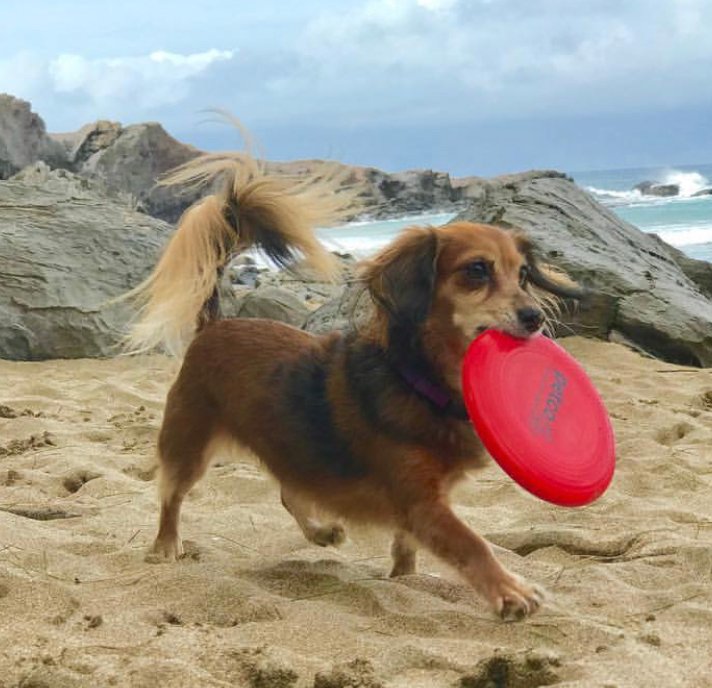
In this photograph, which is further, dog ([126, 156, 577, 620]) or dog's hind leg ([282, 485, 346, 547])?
dog's hind leg ([282, 485, 346, 547])

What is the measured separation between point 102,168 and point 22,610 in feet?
120

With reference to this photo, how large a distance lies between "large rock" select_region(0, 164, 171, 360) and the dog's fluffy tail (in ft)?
14.0

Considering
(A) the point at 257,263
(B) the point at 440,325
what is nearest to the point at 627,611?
(B) the point at 440,325

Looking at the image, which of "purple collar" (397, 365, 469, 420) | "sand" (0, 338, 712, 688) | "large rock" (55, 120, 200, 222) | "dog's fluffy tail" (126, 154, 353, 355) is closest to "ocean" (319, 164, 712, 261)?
"large rock" (55, 120, 200, 222)

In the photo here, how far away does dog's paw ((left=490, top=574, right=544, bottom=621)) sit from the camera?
3426mm

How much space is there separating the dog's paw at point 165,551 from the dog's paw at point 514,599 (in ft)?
5.21

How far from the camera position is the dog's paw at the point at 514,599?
3426 mm

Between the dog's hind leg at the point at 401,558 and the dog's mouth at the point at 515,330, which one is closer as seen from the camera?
the dog's mouth at the point at 515,330

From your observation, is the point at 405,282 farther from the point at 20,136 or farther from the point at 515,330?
the point at 20,136

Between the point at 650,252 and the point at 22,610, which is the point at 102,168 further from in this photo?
the point at 22,610

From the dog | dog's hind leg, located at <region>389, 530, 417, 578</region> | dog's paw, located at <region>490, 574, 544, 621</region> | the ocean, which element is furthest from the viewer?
the ocean

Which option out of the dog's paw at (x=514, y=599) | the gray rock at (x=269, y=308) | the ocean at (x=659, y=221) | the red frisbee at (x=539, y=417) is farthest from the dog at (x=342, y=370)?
the ocean at (x=659, y=221)

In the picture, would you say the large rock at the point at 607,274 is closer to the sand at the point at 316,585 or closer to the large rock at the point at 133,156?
the sand at the point at 316,585

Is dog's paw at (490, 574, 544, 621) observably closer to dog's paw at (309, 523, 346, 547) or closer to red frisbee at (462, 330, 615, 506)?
red frisbee at (462, 330, 615, 506)
